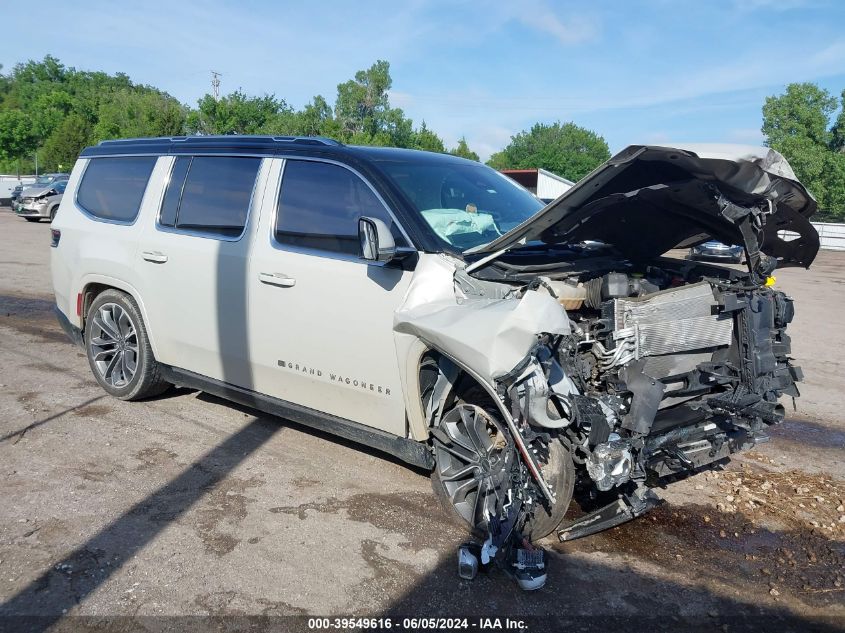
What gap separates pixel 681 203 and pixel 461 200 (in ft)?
4.50

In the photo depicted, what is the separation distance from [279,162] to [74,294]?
8.57 feet

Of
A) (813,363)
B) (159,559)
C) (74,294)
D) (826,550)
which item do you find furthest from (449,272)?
(813,363)

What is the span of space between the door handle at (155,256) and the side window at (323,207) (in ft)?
3.96

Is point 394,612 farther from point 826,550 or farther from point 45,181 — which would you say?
point 45,181

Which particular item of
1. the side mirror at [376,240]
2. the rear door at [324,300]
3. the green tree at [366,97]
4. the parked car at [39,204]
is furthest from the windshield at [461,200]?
the green tree at [366,97]

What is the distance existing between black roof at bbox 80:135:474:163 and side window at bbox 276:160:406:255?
13 centimetres

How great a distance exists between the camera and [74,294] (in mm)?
6066

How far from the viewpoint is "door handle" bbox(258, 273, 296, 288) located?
4.39 meters

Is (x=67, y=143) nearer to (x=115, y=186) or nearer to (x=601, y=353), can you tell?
(x=115, y=186)

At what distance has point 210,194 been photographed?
199 inches

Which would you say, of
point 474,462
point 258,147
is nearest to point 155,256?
point 258,147

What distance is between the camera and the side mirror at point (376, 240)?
12.3ft

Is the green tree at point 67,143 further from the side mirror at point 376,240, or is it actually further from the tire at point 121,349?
the side mirror at point 376,240

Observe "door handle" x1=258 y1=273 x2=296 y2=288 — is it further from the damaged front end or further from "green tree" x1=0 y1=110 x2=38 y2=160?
"green tree" x1=0 y1=110 x2=38 y2=160
